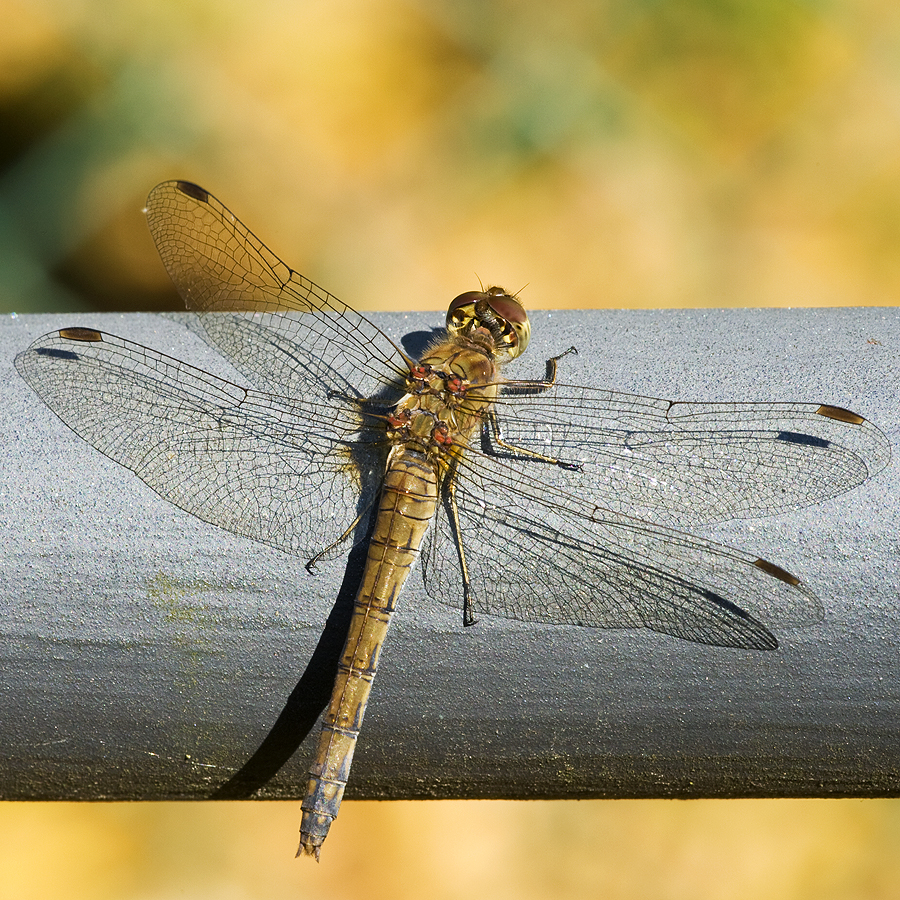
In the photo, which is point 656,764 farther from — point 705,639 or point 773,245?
point 773,245

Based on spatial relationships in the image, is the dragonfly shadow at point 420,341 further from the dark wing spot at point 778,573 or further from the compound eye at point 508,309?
the dark wing spot at point 778,573

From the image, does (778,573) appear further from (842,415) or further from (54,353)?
(54,353)

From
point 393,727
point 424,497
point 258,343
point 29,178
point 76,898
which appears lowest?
point 76,898

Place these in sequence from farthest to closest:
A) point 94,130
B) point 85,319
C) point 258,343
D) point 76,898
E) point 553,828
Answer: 1. point 94,130
2. point 553,828
3. point 76,898
4. point 258,343
5. point 85,319

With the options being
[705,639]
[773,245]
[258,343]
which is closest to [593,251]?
[773,245]

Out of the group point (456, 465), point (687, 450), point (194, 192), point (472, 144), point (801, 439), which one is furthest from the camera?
point (472, 144)

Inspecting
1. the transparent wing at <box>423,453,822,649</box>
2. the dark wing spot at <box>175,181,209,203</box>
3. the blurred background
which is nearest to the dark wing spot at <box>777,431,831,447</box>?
the transparent wing at <box>423,453,822,649</box>

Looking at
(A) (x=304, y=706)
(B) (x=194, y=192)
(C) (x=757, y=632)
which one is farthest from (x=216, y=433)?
(C) (x=757, y=632)
